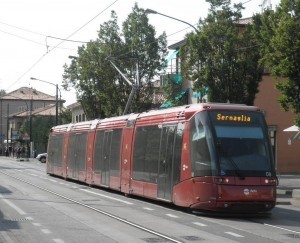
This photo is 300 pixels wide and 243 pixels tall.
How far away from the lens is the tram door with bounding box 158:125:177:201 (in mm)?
16658

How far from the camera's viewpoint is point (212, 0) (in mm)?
28391

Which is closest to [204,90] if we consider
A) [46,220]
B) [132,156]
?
[132,156]

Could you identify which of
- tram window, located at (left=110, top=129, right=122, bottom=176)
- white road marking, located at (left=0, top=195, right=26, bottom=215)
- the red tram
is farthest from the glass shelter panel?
tram window, located at (left=110, top=129, right=122, bottom=176)

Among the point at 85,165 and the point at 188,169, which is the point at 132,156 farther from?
the point at 85,165

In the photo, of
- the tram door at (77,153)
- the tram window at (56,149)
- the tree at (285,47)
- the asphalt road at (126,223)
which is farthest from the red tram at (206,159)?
the tram window at (56,149)

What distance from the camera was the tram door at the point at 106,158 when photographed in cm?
2345

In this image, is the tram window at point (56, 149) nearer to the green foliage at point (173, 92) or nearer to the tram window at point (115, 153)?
the green foliage at point (173, 92)

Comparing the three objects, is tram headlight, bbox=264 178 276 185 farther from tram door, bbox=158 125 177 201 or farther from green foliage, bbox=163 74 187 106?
green foliage, bbox=163 74 187 106

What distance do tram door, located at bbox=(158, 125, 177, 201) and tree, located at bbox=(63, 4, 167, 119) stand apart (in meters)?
22.5

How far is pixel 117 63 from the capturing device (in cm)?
4066

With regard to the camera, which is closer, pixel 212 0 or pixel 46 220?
pixel 46 220

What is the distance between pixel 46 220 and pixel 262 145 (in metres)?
5.89

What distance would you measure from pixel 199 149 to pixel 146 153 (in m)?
3.89

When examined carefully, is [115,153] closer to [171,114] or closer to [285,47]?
[171,114]
